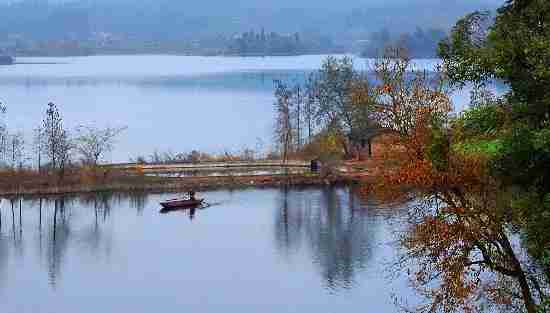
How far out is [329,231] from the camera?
18.6 meters

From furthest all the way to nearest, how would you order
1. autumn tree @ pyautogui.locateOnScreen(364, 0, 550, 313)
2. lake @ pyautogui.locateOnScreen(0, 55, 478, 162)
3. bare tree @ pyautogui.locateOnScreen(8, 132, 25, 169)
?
lake @ pyautogui.locateOnScreen(0, 55, 478, 162), bare tree @ pyautogui.locateOnScreen(8, 132, 25, 169), autumn tree @ pyautogui.locateOnScreen(364, 0, 550, 313)

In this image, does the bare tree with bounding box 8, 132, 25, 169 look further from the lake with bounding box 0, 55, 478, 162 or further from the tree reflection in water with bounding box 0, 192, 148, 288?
the tree reflection in water with bounding box 0, 192, 148, 288

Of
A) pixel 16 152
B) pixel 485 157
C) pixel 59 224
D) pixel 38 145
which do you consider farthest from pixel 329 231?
pixel 38 145

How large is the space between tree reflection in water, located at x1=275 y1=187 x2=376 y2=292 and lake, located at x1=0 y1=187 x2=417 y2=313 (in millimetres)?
24

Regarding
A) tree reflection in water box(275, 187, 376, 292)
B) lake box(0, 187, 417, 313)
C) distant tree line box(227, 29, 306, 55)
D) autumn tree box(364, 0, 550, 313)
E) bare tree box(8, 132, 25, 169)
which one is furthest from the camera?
distant tree line box(227, 29, 306, 55)

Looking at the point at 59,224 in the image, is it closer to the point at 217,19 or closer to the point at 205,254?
the point at 205,254

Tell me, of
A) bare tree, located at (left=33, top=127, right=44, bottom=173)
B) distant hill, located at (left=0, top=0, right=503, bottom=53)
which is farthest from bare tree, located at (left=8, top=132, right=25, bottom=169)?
distant hill, located at (left=0, top=0, right=503, bottom=53)

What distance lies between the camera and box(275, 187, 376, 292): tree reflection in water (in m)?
15.8

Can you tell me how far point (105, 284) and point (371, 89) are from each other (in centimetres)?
844

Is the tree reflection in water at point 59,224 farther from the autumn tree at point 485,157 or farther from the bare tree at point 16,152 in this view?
the autumn tree at point 485,157

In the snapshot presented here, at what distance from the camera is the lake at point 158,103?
111 feet

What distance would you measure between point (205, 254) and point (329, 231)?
9.07ft

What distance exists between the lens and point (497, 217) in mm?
7039

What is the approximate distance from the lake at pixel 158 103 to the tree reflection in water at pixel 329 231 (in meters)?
8.62
